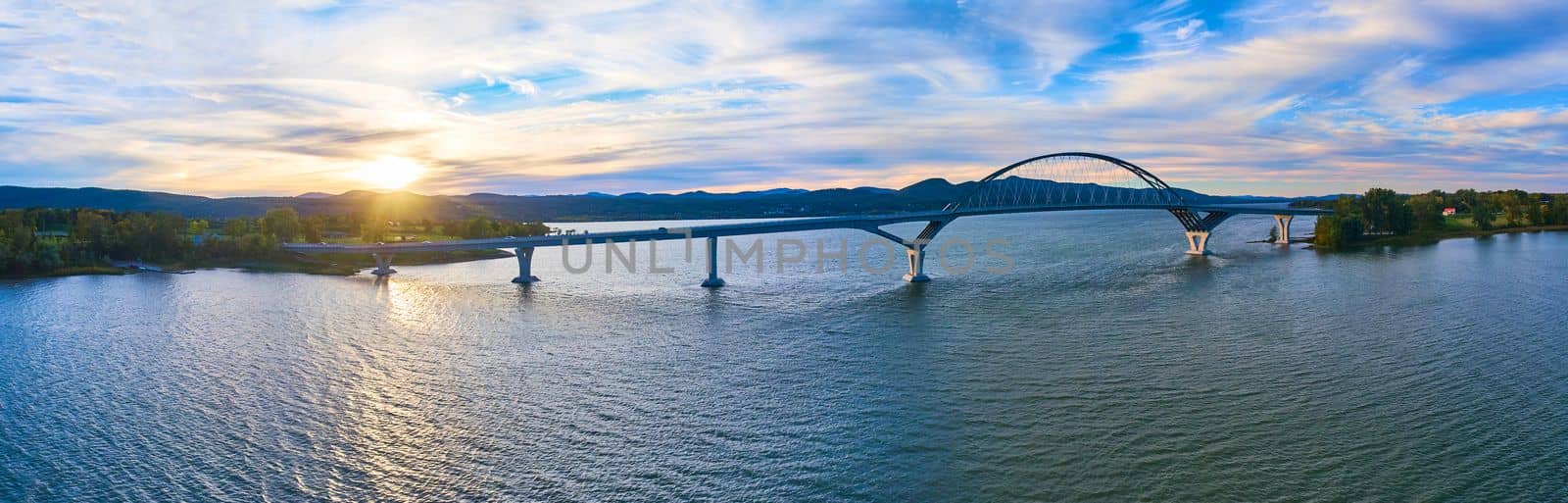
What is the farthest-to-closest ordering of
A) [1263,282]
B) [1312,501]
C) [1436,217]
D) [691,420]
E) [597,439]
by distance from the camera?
[1436,217] → [1263,282] → [691,420] → [597,439] → [1312,501]

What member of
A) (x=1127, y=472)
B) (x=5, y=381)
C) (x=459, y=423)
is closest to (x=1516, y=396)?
(x=1127, y=472)

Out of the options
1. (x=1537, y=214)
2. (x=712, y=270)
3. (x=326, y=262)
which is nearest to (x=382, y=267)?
(x=326, y=262)

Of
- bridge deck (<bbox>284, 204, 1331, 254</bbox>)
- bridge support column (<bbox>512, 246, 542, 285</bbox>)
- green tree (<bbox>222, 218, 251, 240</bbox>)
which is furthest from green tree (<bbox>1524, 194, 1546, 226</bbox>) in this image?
green tree (<bbox>222, 218, 251, 240</bbox>)

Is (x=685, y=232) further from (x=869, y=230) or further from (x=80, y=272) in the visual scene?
(x=80, y=272)

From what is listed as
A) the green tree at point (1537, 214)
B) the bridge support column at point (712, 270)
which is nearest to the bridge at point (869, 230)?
the bridge support column at point (712, 270)

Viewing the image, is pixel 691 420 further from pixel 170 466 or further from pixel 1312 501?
pixel 1312 501

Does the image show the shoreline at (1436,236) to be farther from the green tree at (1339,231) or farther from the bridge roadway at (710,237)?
the bridge roadway at (710,237)

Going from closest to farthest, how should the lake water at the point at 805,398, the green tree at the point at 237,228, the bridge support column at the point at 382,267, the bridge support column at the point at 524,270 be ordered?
1. the lake water at the point at 805,398
2. the bridge support column at the point at 524,270
3. the bridge support column at the point at 382,267
4. the green tree at the point at 237,228
